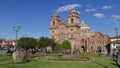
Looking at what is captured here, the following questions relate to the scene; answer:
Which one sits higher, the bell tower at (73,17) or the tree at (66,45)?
the bell tower at (73,17)

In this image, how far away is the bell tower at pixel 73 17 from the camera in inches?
4210

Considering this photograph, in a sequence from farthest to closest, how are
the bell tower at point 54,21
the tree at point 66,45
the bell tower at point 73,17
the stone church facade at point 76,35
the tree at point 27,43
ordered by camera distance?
1. the bell tower at point 54,21
2. the bell tower at point 73,17
3. the stone church facade at point 76,35
4. the tree at point 66,45
5. the tree at point 27,43

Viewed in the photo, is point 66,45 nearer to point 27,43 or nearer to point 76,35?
point 76,35

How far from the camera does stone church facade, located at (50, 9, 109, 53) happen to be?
103938mm

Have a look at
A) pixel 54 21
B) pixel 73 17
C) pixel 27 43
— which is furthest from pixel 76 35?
pixel 27 43

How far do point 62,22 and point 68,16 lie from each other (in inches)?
176

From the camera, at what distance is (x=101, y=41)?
342ft

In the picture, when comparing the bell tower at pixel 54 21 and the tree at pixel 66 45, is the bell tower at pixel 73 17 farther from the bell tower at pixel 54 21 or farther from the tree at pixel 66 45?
the tree at pixel 66 45

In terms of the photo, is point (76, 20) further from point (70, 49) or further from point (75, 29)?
point (70, 49)

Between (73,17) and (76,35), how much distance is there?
8341mm

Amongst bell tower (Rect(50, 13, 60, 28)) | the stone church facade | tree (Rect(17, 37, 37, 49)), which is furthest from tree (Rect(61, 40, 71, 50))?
bell tower (Rect(50, 13, 60, 28))

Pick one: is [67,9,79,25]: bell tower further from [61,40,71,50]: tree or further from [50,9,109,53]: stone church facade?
[61,40,71,50]: tree

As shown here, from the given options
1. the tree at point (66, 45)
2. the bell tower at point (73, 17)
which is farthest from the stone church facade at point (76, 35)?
the tree at point (66, 45)

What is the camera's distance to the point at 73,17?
107 meters
